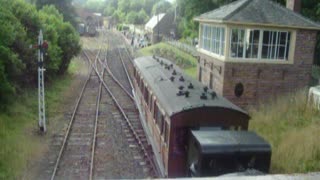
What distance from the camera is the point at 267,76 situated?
17656 millimetres

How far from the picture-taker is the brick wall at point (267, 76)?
17.4 m

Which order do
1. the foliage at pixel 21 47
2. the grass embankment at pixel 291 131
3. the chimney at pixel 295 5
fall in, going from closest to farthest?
the grass embankment at pixel 291 131
the foliage at pixel 21 47
the chimney at pixel 295 5

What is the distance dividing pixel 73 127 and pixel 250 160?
9.64 m

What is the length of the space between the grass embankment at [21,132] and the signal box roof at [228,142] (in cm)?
579

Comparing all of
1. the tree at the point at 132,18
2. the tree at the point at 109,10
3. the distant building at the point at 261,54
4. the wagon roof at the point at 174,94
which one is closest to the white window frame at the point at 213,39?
the distant building at the point at 261,54

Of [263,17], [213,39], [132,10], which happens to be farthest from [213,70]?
[132,10]

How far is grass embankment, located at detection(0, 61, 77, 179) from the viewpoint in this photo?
1228 cm

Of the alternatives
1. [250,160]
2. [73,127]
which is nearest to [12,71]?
[73,127]

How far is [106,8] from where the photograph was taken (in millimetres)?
143000

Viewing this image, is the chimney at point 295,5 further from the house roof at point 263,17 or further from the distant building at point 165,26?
the distant building at point 165,26

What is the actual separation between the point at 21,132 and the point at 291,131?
975cm

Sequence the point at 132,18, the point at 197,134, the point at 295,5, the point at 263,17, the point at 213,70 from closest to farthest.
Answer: the point at 197,134 < the point at 263,17 < the point at 213,70 < the point at 295,5 < the point at 132,18

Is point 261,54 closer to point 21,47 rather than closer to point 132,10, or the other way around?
point 21,47

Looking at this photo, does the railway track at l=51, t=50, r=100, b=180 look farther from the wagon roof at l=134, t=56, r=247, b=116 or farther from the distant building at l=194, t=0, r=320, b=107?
the distant building at l=194, t=0, r=320, b=107
